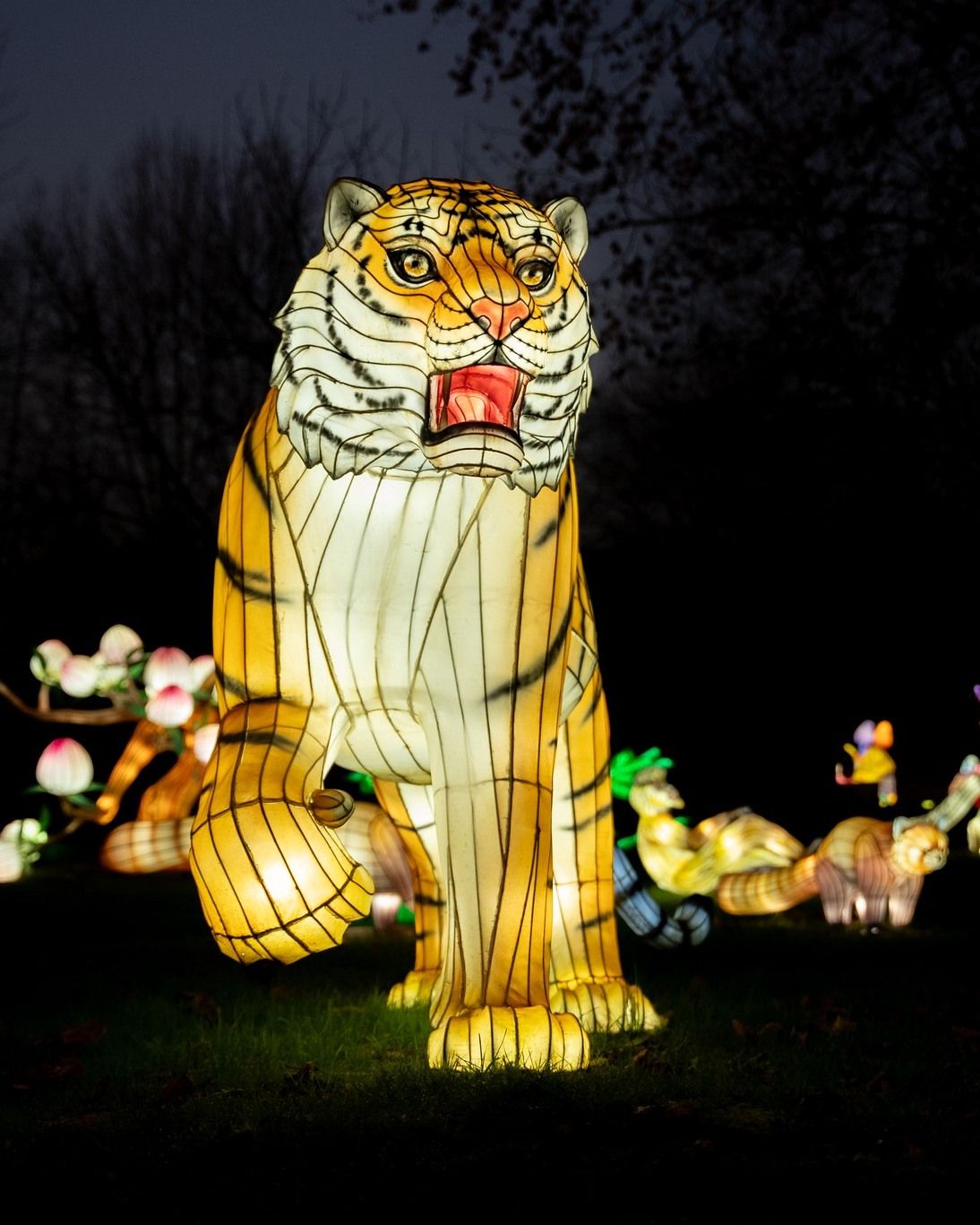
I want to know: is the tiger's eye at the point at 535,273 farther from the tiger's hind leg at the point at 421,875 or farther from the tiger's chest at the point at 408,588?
the tiger's hind leg at the point at 421,875

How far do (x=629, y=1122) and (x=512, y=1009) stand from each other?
366 millimetres

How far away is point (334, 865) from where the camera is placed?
10.2 feet

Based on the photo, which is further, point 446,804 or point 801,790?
point 801,790

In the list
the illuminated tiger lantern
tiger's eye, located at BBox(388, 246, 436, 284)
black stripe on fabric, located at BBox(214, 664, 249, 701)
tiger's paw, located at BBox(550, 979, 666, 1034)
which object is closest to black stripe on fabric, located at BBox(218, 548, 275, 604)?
the illuminated tiger lantern

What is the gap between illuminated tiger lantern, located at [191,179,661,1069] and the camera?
3.15 metres

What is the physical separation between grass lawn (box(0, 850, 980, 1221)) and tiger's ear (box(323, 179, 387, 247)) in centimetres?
166

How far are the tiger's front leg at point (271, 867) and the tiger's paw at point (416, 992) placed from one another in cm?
149

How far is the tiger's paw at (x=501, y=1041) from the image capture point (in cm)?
336

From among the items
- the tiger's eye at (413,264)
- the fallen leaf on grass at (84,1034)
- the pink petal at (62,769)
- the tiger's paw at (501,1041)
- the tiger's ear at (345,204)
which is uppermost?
the tiger's ear at (345,204)

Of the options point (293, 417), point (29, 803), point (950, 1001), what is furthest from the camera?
point (29, 803)

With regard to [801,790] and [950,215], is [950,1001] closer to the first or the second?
[950,215]

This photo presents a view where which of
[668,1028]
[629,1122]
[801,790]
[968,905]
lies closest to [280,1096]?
[629,1122]

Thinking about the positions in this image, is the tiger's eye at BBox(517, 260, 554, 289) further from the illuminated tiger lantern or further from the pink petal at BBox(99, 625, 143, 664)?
the pink petal at BBox(99, 625, 143, 664)

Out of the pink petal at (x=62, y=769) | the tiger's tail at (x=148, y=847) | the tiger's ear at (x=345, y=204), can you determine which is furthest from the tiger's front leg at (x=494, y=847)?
the tiger's tail at (x=148, y=847)
